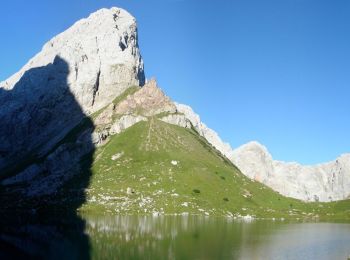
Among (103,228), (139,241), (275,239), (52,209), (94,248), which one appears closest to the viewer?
(94,248)

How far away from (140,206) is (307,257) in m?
109

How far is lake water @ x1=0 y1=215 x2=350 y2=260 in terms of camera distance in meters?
79.6

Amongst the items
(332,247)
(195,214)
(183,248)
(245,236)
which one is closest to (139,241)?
(183,248)

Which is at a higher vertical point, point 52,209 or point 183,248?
point 52,209

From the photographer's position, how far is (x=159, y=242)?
311 feet

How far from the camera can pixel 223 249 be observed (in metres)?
89.1

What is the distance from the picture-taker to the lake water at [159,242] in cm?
7962

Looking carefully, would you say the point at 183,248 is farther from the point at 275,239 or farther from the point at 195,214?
the point at 195,214

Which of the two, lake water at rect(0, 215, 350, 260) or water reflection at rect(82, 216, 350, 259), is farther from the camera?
water reflection at rect(82, 216, 350, 259)

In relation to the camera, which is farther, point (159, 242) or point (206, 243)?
point (206, 243)

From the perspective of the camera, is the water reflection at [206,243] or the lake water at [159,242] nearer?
the lake water at [159,242]

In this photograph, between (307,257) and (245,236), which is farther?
(245,236)

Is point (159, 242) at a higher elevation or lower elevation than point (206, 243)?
lower

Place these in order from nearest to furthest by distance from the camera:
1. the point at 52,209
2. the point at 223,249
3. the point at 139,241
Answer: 1. the point at 223,249
2. the point at 139,241
3. the point at 52,209
